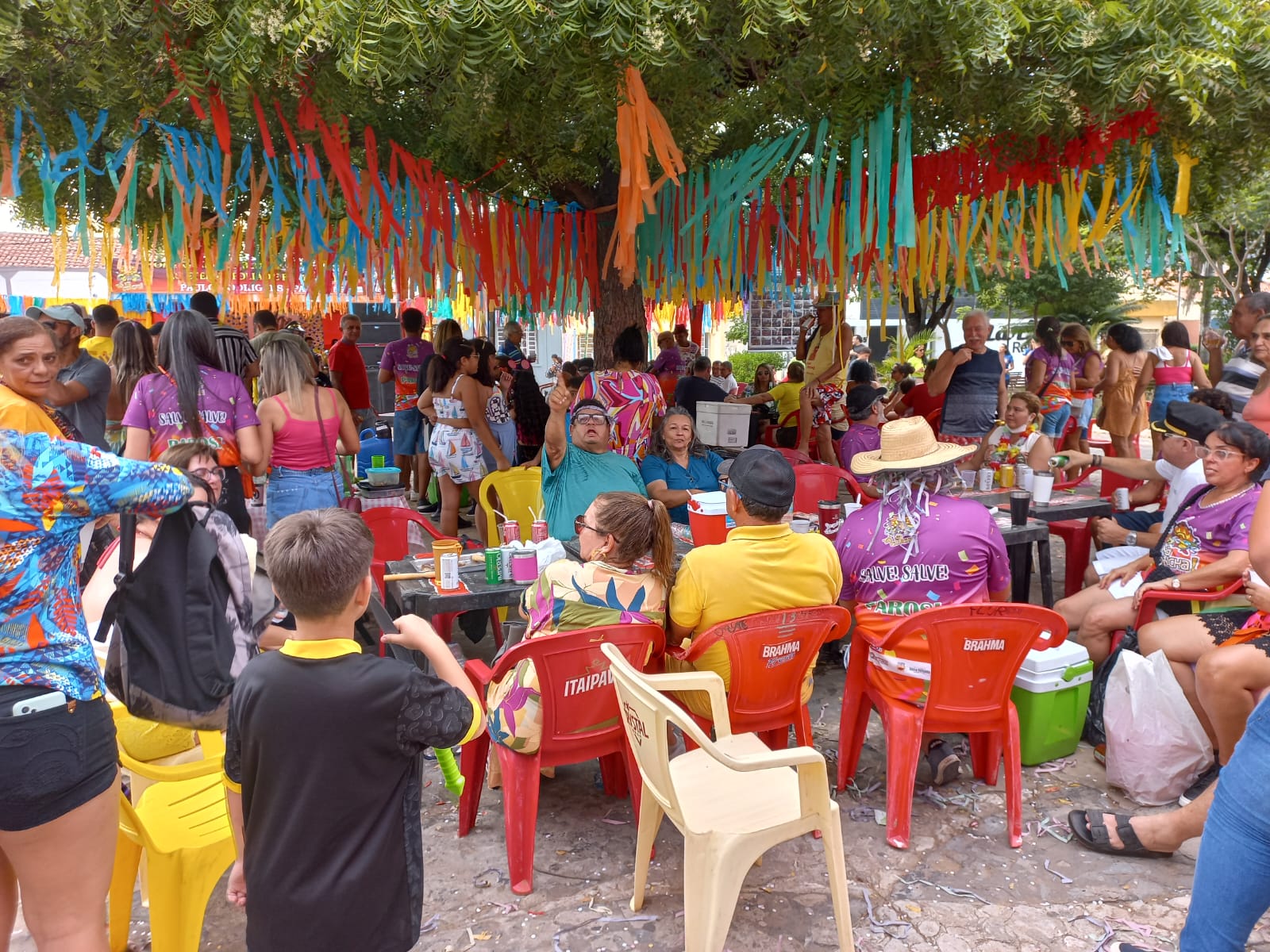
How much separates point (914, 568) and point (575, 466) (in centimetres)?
187

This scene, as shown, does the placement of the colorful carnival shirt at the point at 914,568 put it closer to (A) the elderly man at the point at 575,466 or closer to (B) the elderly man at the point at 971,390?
(A) the elderly man at the point at 575,466

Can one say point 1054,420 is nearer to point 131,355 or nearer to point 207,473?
point 131,355

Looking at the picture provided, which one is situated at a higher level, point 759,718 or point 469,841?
point 759,718

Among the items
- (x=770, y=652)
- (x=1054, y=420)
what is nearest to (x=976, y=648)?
(x=770, y=652)

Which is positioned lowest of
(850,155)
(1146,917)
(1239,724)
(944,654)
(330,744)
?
(1146,917)

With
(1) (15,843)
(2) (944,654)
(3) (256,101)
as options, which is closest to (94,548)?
(1) (15,843)

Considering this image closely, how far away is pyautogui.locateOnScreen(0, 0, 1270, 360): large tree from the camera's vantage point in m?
3.13

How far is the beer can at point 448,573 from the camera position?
3227 millimetres

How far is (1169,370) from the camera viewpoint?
26.7 feet

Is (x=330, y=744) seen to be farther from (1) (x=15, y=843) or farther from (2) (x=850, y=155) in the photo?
(2) (x=850, y=155)

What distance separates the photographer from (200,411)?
396 centimetres

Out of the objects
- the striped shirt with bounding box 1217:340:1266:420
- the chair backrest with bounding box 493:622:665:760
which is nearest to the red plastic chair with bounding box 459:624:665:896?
the chair backrest with bounding box 493:622:665:760

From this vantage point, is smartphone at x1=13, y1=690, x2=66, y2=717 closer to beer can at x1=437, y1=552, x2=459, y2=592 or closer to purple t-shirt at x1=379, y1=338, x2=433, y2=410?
beer can at x1=437, y1=552, x2=459, y2=592

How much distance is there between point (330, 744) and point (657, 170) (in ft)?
16.3
